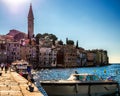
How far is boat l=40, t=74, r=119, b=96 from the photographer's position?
946 inches

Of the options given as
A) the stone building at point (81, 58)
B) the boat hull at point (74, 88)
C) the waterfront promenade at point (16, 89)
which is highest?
the stone building at point (81, 58)

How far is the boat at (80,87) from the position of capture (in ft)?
78.8

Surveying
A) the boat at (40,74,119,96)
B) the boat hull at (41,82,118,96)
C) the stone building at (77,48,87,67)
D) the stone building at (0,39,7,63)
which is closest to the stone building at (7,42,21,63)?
the stone building at (0,39,7,63)

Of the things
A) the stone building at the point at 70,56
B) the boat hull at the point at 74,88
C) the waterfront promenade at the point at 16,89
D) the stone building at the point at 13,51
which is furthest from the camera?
the stone building at the point at 70,56

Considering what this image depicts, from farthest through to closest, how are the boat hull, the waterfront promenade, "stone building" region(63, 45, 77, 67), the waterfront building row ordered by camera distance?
"stone building" region(63, 45, 77, 67), the waterfront building row, the boat hull, the waterfront promenade

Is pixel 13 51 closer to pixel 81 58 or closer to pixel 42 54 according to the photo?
pixel 42 54

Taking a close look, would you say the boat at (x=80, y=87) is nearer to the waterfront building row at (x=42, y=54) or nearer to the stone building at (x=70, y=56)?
the waterfront building row at (x=42, y=54)

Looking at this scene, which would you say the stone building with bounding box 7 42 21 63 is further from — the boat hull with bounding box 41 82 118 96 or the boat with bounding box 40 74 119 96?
the boat hull with bounding box 41 82 118 96

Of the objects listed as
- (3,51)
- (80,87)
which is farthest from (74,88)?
(3,51)

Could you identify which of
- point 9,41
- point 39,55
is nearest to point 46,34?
point 39,55

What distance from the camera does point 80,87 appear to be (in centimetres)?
2450

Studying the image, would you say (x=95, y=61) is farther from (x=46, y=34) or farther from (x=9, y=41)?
(x=9, y=41)

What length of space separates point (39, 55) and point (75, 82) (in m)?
118

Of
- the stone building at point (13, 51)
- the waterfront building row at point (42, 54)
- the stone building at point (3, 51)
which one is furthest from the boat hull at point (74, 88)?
the stone building at point (13, 51)
